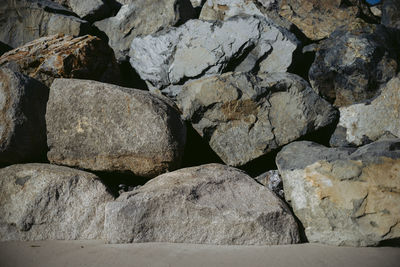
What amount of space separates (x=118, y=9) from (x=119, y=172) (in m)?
2.80

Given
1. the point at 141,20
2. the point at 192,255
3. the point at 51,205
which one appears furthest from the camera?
the point at 141,20

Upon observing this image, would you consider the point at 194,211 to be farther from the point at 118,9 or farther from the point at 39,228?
the point at 118,9

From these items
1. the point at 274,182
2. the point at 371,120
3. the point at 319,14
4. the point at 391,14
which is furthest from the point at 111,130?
the point at 391,14

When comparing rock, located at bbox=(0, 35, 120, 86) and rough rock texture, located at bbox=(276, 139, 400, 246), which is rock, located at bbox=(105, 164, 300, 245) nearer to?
rough rock texture, located at bbox=(276, 139, 400, 246)

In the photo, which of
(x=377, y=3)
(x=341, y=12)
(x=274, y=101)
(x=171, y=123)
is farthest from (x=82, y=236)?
(x=377, y=3)

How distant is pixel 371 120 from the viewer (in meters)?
2.71

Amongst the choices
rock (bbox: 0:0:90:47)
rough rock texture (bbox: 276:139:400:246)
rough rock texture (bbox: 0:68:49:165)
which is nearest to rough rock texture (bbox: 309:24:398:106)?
rough rock texture (bbox: 276:139:400:246)

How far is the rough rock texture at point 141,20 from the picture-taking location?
3748 mm

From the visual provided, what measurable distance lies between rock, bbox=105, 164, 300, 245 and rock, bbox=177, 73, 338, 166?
0.70m

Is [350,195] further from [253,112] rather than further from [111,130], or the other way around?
[111,130]

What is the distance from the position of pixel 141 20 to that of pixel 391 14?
2948 millimetres

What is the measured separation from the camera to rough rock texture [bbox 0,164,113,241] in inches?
87.0

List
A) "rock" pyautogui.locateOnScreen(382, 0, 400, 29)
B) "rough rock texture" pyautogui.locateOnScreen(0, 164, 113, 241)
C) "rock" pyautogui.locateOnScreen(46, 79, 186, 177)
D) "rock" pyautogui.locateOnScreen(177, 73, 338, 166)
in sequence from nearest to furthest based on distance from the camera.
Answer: "rough rock texture" pyautogui.locateOnScreen(0, 164, 113, 241) < "rock" pyautogui.locateOnScreen(46, 79, 186, 177) < "rock" pyautogui.locateOnScreen(177, 73, 338, 166) < "rock" pyautogui.locateOnScreen(382, 0, 400, 29)

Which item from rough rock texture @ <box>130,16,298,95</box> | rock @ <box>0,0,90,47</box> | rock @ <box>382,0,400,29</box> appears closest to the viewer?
rough rock texture @ <box>130,16,298,95</box>
